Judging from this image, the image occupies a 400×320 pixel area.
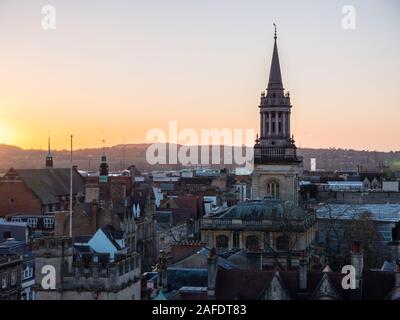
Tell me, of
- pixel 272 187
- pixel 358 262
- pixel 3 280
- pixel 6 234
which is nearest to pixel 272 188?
pixel 272 187

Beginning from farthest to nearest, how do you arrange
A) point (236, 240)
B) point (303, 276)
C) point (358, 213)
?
1. point (358, 213)
2. point (236, 240)
3. point (303, 276)

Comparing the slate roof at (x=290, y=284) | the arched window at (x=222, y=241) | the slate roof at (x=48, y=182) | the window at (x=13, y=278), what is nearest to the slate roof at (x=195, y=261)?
the slate roof at (x=290, y=284)

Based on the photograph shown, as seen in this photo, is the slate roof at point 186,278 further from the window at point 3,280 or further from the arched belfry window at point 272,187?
the arched belfry window at point 272,187

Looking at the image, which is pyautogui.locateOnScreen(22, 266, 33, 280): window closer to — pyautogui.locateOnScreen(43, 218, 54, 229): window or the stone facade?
the stone facade

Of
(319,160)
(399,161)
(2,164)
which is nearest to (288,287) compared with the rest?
(2,164)

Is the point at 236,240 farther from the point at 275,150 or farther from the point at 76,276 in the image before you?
the point at 76,276

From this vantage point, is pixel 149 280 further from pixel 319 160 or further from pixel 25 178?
pixel 319 160
